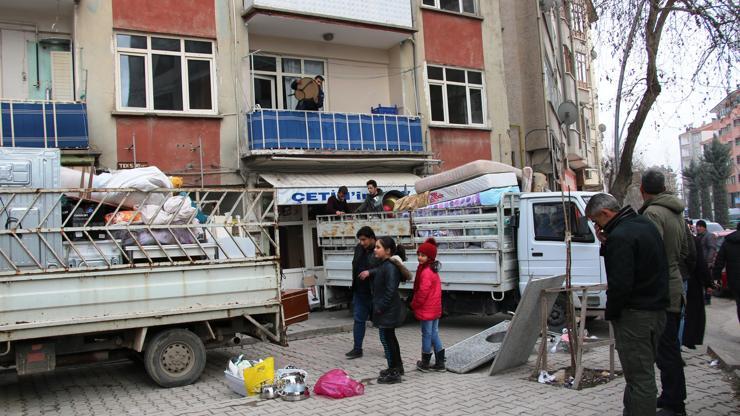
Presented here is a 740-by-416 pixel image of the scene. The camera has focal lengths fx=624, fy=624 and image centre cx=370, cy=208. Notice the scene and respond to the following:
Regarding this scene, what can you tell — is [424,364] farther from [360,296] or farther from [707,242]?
[707,242]

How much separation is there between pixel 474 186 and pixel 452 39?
7858mm

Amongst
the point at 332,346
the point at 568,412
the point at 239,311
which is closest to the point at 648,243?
the point at 568,412

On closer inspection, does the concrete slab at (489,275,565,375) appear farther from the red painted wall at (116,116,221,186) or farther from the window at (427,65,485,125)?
the window at (427,65,485,125)

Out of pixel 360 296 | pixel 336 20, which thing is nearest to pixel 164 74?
pixel 336 20

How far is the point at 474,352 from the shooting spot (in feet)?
25.0

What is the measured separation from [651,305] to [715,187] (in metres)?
64.5

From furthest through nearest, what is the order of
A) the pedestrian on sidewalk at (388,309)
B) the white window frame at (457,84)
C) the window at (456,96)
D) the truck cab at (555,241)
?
1. the window at (456,96)
2. the white window frame at (457,84)
3. the truck cab at (555,241)
4. the pedestrian on sidewalk at (388,309)

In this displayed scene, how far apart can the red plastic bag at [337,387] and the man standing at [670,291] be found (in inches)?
113

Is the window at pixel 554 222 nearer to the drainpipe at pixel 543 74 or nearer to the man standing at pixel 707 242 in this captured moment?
the man standing at pixel 707 242

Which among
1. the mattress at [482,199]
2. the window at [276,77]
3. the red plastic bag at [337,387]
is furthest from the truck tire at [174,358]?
the window at [276,77]

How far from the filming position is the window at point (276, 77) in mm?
15224

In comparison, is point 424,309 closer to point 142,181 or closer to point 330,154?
point 142,181

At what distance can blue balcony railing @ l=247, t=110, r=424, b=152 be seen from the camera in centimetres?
1364

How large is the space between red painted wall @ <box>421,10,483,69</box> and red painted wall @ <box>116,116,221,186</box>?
21.9 ft
